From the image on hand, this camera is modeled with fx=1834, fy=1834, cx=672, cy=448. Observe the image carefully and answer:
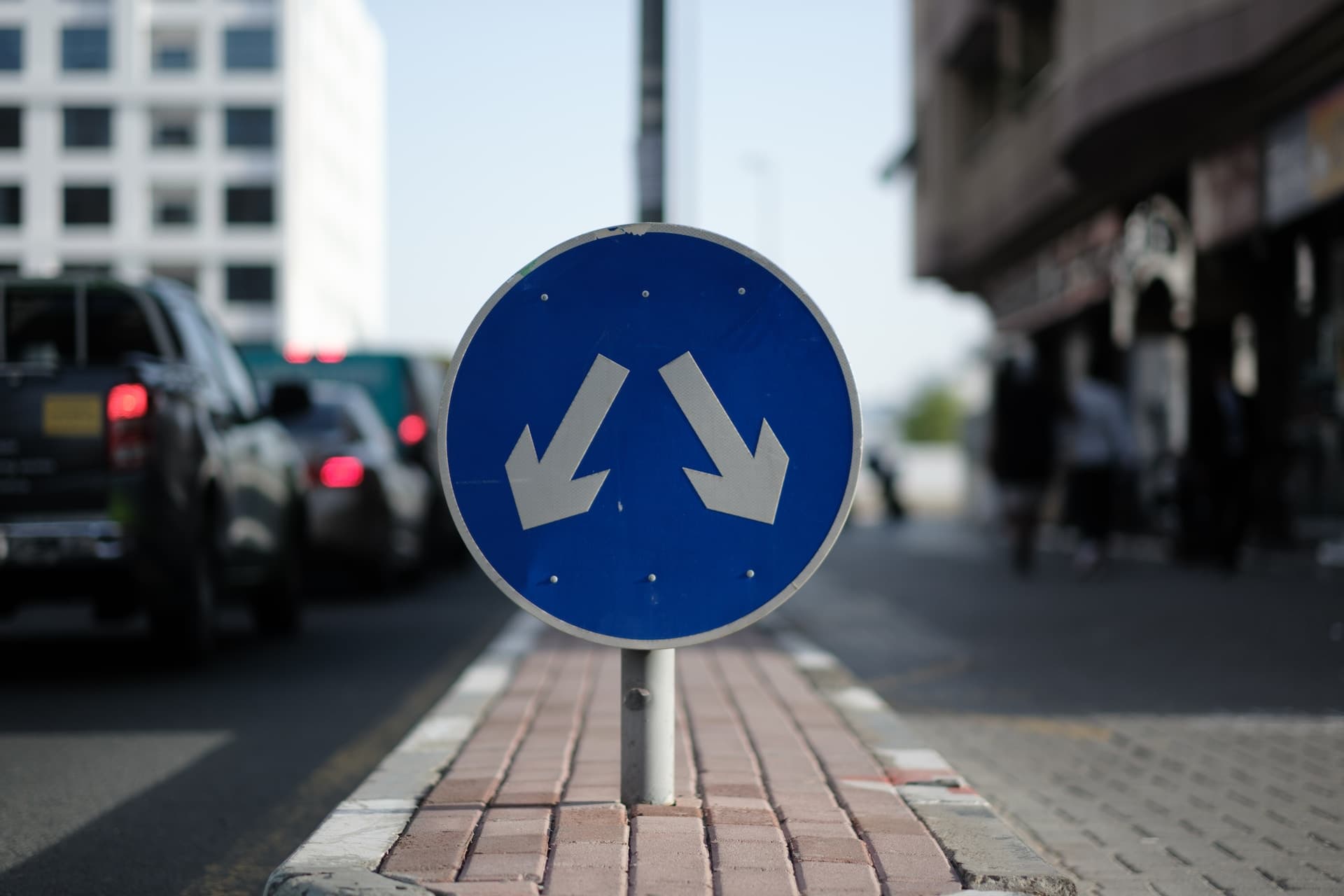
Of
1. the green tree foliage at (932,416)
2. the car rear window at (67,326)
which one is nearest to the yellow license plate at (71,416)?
the car rear window at (67,326)

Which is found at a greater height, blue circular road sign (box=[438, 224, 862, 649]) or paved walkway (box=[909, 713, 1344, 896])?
blue circular road sign (box=[438, 224, 862, 649])

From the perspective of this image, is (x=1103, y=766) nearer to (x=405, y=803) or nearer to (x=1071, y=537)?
(x=405, y=803)

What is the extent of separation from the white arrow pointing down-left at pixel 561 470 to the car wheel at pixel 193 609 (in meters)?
4.59

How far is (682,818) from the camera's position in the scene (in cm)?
409

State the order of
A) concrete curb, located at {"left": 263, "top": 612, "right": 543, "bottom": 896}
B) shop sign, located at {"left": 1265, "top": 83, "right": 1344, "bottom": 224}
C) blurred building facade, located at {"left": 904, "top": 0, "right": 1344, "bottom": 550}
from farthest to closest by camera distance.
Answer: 1. blurred building facade, located at {"left": 904, "top": 0, "right": 1344, "bottom": 550}
2. shop sign, located at {"left": 1265, "top": 83, "right": 1344, "bottom": 224}
3. concrete curb, located at {"left": 263, "top": 612, "right": 543, "bottom": 896}

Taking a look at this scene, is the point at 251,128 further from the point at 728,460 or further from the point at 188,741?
the point at 728,460

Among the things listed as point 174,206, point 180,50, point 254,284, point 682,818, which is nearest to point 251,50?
point 174,206

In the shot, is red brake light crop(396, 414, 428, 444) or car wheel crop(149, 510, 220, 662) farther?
red brake light crop(396, 414, 428, 444)

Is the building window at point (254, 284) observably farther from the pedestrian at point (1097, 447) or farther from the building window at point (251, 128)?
the pedestrian at point (1097, 447)

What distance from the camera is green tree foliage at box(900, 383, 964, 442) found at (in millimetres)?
138625

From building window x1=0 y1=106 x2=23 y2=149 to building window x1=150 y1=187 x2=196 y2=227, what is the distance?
51.3 metres

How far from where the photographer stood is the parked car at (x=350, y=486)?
524 inches

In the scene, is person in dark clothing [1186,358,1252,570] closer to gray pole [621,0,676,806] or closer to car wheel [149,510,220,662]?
car wheel [149,510,220,662]

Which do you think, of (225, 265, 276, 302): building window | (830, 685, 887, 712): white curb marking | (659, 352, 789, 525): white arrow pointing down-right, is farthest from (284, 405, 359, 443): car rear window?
(225, 265, 276, 302): building window
